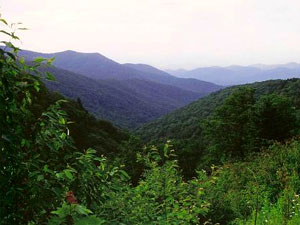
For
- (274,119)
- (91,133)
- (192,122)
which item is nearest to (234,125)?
(274,119)

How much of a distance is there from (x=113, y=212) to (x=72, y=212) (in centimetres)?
146

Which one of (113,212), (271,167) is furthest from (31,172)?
(271,167)

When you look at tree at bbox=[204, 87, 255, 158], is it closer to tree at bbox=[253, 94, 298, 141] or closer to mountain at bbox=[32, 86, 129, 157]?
tree at bbox=[253, 94, 298, 141]

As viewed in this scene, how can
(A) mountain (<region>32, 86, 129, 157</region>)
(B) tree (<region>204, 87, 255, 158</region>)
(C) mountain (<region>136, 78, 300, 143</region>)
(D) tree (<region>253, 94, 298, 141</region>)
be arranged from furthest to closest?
(C) mountain (<region>136, 78, 300, 143</region>)
(A) mountain (<region>32, 86, 129, 157</region>)
(B) tree (<region>204, 87, 255, 158</region>)
(D) tree (<region>253, 94, 298, 141</region>)

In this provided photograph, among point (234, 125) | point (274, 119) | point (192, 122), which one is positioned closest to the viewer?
point (274, 119)

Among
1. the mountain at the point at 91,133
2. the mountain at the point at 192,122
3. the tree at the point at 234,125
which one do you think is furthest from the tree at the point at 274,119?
the mountain at the point at 192,122

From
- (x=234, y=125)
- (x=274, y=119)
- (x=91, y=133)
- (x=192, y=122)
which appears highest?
(x=274, y=119)

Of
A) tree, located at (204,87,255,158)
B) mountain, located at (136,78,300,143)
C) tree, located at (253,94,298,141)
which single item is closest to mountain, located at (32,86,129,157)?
mountain, located at (136,78,300,143)

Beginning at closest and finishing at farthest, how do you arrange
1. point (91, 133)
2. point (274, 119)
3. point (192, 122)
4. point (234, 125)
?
point (274, 119)
point (234, 125)
point (91, 133)
point (192, 122)

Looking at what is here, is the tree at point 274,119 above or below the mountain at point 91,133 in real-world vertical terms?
above

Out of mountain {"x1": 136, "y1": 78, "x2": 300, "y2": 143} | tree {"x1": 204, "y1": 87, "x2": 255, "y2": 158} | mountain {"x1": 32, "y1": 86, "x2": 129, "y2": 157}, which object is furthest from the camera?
mountain {"x1": 136, "y1": 78, "x2": 300, "y2": 143}

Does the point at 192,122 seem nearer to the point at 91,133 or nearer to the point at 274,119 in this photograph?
the point at 91,133

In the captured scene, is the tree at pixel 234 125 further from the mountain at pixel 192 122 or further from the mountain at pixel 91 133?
the mountain at pixel 192 122

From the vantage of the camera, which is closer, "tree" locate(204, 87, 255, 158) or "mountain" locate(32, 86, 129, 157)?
"tree" locate(204, 87, 255, 158)
